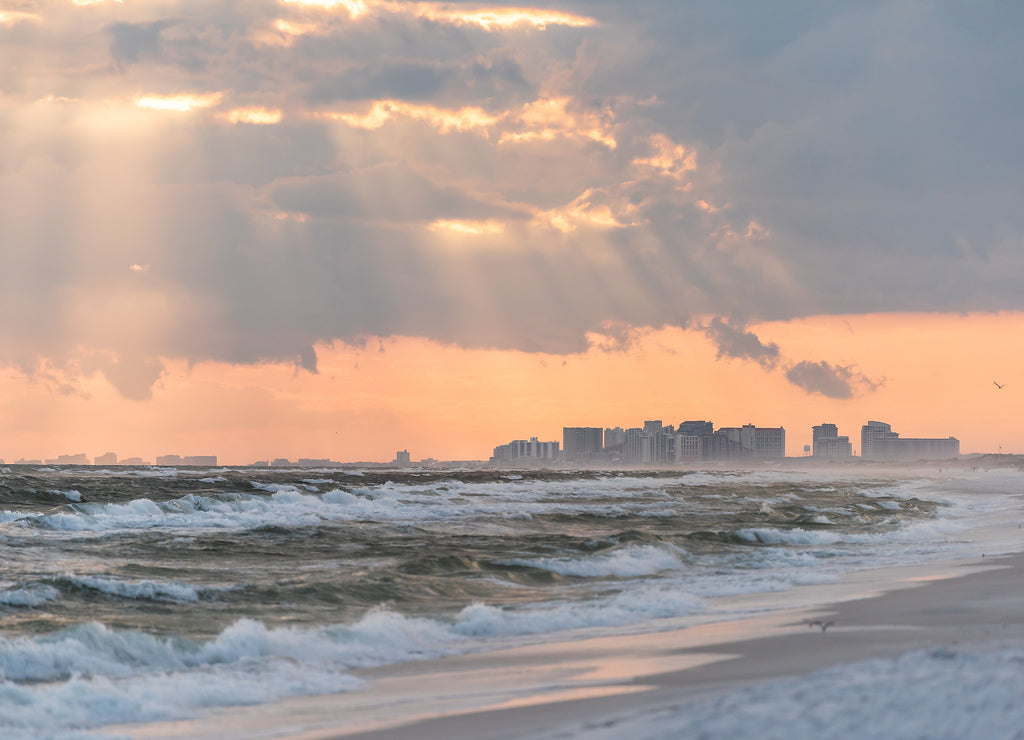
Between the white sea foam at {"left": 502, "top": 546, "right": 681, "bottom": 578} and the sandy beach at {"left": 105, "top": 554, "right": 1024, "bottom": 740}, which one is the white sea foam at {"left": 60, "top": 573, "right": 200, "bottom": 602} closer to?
the sandy beach at {"left": 105, "top": 554, "right": 1024, "bottom": 740}

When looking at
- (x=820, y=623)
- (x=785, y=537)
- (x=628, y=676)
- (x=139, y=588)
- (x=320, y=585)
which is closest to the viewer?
(x=628, y=676)

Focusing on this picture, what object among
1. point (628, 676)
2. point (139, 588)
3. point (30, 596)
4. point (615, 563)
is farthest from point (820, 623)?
point (30, 596)

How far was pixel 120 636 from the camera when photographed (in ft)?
40.8

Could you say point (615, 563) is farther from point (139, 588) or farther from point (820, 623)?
point (139, 588)

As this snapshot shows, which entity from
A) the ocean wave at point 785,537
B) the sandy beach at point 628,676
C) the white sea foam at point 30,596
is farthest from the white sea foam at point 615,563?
the white sea foam at point 30,596

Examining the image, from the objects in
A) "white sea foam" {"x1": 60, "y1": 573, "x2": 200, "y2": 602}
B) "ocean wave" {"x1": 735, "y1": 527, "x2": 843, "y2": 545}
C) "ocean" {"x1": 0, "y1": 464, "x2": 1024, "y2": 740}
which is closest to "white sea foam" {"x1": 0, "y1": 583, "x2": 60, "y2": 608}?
"ocean" {"x1": 0, "y1": 464, "x2": 1024, "y2": 740}

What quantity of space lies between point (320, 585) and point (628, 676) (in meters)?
9.29

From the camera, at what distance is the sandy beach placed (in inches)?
308

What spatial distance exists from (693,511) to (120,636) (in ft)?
126

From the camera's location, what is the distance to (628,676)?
32.4 feet

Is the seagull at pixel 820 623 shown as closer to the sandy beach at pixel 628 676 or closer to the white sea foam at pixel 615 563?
the sandy beach at pixel 628 676

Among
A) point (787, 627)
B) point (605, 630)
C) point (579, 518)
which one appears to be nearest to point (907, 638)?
point (787, 627)

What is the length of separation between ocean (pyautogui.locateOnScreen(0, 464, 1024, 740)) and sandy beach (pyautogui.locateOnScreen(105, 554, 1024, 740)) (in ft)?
2.58

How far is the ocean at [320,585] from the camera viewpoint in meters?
10.8
